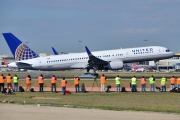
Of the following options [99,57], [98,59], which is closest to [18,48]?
[99,57]

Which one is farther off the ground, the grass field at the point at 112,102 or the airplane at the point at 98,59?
the airplane at the point at 98,59

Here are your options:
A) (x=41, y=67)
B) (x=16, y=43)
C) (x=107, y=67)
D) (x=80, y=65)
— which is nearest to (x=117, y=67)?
(x=107, y=67)

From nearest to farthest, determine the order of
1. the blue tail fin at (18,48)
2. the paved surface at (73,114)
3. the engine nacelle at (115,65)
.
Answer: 1. the paved surface at (73,114)
2. the engine nacelle at (115,65)
3. the blue tail fin at (18,48)

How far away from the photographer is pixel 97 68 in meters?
81.2

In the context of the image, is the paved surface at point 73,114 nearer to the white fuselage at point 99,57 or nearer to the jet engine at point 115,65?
the jet engine at point 115,65

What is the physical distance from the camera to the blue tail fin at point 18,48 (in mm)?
87062

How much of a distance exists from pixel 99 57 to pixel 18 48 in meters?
15.7

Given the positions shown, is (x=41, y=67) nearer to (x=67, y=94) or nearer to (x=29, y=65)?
(x=29, y=65)

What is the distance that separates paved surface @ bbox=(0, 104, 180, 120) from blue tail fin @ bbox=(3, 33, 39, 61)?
59.4 meters

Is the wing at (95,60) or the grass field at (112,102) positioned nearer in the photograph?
the grass field at (112,102)

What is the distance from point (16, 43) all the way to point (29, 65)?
7.59 m

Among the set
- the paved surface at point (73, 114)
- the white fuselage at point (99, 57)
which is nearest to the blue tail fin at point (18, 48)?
the white fuselage at point (99, 57)

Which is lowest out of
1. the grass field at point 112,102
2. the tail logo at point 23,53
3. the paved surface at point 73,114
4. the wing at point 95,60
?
the paved surface at point 73,114

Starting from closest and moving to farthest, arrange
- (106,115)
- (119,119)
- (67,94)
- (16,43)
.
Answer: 1. (119,119)
2. (106,115)
3. (67,94)
4. (16,43)
